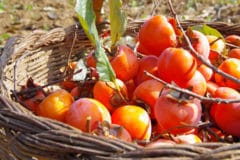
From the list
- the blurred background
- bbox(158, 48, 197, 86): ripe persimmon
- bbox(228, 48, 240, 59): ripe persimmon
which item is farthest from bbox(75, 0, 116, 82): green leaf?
the blurred background

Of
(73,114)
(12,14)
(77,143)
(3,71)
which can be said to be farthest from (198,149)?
(12,14)

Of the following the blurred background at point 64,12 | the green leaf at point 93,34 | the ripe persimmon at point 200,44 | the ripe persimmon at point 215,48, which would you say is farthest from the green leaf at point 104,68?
the blurred background at point 64,12

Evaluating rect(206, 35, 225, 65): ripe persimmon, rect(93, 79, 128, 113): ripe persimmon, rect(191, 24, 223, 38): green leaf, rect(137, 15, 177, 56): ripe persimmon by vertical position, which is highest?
rect(137, 15, 177, 56): ripe persimmon

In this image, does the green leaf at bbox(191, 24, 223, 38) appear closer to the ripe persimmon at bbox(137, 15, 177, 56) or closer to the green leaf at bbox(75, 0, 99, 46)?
the ripe persimmon at bbox(137, 15, 177, 56)

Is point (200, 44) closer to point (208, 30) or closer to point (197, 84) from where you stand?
point (197, 84)

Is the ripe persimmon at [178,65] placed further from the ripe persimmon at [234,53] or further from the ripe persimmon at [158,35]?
the ripe persimmon at [234,53]

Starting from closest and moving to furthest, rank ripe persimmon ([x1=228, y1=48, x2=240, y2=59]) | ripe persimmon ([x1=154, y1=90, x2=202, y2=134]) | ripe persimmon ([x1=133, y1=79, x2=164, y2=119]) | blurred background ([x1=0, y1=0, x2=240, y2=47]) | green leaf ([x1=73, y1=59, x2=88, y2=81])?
ripe persimmon ([x1=154, y1=90, x2=202, y2=134]) < ripe persimmon ([x1=133, y1=79, x2=164, y2=119]) < green leaf ([x1=73, y1=59, x2=88, y2=81]) < ripe persimmon ([x1=228, y1=48, x2=240, y2=59]) < blurred background ([x1=0, y1=0, x2=240, y2=47])

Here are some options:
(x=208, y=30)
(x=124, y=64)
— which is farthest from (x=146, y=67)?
(x=208, y=30)
